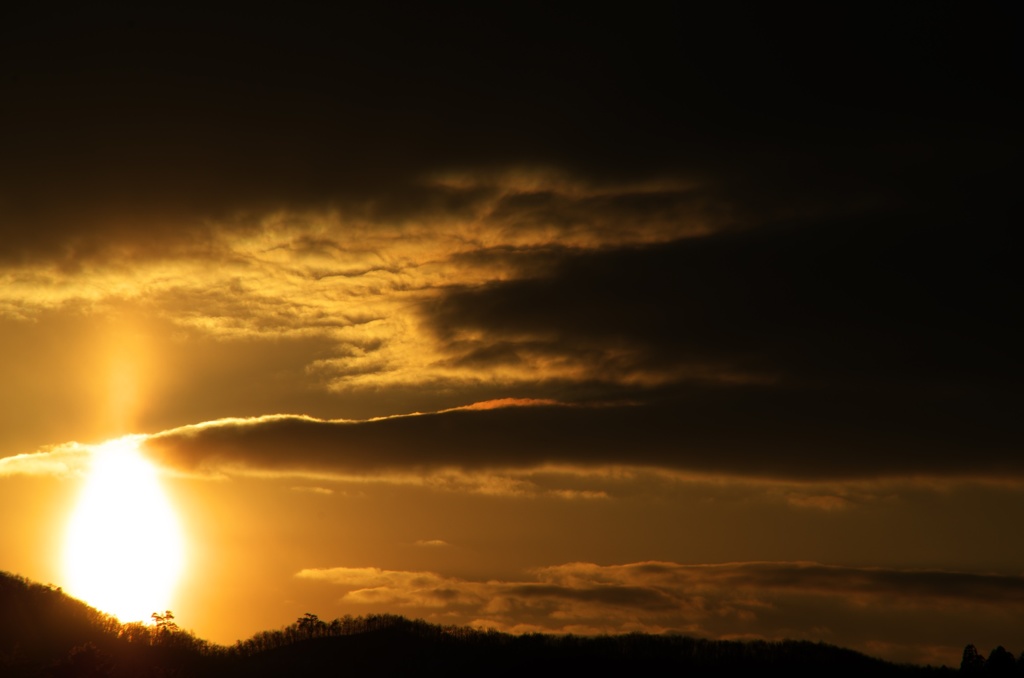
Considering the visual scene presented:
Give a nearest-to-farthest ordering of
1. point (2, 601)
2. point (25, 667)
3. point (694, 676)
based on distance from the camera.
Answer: point (25, 667), point (694, 676), point (2, 601)

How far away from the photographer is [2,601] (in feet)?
306

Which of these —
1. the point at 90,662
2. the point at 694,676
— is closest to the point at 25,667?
the point at 90,662

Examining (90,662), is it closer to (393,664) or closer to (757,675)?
(393,664)

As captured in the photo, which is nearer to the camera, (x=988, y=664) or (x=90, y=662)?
(x=90, y=662)

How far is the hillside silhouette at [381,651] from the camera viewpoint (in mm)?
88688

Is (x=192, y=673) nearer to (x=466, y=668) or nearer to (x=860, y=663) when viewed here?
(x=466, y=668)

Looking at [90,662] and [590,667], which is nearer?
[90,662]

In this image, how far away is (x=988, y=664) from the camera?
3465 inches

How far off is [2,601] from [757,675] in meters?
59.4

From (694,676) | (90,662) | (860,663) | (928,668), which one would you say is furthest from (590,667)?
(90,662)

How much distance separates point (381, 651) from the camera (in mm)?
92188

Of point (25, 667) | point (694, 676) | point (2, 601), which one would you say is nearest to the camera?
point (25, 667)

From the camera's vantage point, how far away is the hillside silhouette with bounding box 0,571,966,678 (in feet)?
291

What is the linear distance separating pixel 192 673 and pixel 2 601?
1677cm
